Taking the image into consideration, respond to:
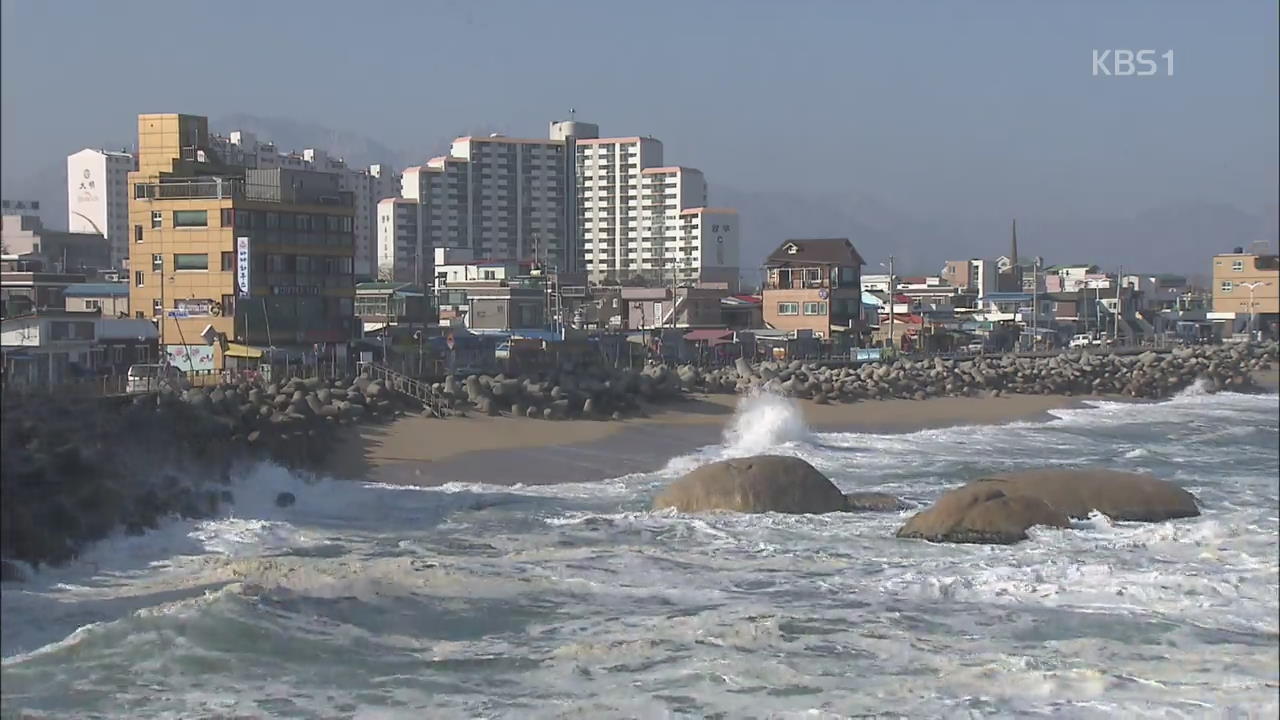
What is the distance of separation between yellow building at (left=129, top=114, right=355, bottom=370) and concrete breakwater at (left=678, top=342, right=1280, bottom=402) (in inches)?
381

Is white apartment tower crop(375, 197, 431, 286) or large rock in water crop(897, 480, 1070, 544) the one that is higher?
white apartment tower crop(375, 197, 431, 286)

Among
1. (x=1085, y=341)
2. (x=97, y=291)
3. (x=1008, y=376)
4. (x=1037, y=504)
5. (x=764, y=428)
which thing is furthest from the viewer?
(x=1085, y=341)

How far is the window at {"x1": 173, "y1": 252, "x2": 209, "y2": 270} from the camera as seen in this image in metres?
32.3

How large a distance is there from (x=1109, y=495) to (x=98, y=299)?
30.2 meters

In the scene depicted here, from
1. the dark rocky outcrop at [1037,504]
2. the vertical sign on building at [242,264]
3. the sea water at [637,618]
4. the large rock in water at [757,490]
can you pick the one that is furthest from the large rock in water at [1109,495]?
the vertical sign on building at [242,264]

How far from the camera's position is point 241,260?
31141 millimetres

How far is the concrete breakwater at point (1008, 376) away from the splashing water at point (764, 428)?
12.5 feet

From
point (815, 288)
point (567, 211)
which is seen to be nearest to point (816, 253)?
point (815, 288)

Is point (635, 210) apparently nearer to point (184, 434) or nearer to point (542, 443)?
point (542, 443)

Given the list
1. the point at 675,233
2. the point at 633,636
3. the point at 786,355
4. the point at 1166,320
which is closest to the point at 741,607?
the point at 633,636

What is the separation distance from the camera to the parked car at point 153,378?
79.8 ft

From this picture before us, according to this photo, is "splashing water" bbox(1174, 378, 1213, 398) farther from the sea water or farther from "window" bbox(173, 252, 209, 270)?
"window" bbox(173, 252, 209, 270)

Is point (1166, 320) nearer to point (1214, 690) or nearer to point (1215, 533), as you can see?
point (1215, 533)

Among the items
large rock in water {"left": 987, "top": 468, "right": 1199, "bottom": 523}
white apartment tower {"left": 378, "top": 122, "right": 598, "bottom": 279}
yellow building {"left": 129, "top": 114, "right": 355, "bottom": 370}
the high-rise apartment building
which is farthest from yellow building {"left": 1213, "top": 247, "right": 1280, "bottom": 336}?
white apartment tower {"left": 378, "top": 122, "right": 598, "bottom": 279}
